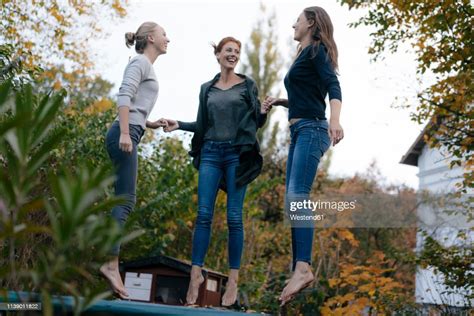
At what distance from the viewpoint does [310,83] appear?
139 inches

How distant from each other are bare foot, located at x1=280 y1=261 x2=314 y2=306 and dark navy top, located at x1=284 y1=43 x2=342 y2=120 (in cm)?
73

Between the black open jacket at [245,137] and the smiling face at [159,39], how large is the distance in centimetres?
32

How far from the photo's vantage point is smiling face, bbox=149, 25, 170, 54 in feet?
12.1

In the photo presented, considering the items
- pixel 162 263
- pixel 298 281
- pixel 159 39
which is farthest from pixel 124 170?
pixel 162 263

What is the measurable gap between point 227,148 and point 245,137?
0.37 ft

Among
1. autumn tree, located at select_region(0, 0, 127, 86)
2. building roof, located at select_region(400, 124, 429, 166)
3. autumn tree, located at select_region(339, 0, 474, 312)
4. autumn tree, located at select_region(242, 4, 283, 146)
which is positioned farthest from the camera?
autumn tree, located at select_region(242, 4, 283, 146)

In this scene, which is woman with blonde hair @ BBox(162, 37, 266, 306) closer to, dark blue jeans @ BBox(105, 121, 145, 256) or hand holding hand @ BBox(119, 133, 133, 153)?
dark blue jeans @ BBox(105, 121, 145, 256)

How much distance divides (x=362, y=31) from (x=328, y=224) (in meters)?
7.55

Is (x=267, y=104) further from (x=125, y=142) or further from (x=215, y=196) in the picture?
(x=125, y=142)

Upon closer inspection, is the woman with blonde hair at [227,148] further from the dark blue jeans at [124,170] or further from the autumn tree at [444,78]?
the autumn tree at [444,78]

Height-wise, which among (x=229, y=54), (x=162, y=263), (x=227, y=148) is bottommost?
(x=162, y=263)

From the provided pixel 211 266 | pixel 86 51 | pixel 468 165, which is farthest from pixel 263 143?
pixel 468 165

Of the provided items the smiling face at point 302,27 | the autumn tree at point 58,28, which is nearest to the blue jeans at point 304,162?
the smiling face at point 302,27

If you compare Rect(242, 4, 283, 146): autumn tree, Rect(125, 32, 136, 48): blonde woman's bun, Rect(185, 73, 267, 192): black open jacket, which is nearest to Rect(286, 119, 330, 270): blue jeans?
Rect(185, 73, 267, 192): black open jacket
